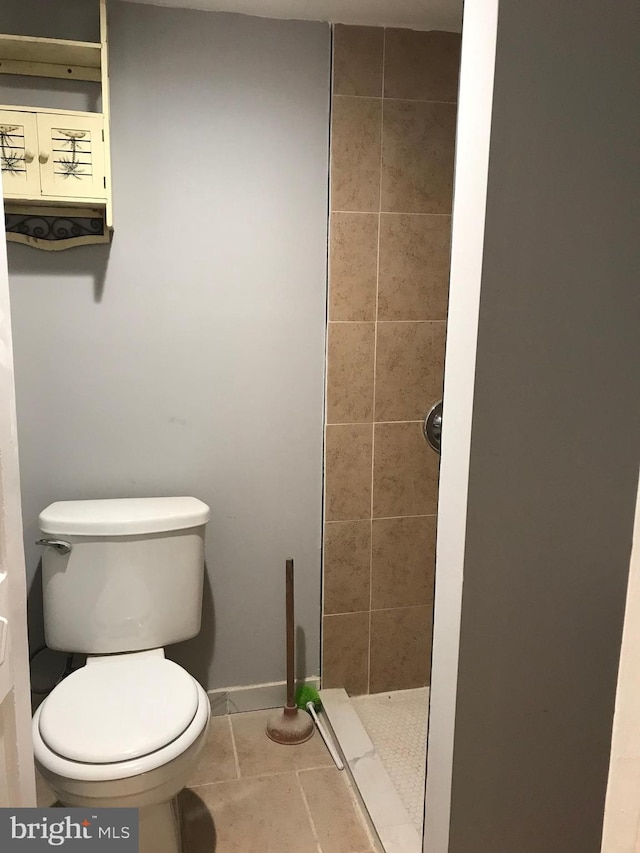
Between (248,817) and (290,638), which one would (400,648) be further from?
(248,817)

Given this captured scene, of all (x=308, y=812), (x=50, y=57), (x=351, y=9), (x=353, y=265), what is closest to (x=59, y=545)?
(x=308, y=812)

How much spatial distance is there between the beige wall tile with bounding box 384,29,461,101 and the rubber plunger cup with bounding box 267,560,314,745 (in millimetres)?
1528

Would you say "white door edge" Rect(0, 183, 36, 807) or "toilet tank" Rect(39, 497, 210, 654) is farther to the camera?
"toilet tank" Rect(39, 497, 210, 654)

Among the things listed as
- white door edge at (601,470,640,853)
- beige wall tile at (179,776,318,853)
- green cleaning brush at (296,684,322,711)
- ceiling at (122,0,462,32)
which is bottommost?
beige wall tile at (179,776,318,853)

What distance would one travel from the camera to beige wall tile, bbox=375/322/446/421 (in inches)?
86.5

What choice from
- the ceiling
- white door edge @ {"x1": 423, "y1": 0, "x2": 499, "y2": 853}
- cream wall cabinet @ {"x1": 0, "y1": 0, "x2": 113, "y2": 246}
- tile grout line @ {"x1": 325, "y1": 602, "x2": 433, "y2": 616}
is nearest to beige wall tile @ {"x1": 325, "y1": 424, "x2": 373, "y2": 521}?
tile grout line @ {"x1": 325, "y1": 602, "x2": 433, "y2": 616}

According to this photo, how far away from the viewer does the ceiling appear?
186 centimetres

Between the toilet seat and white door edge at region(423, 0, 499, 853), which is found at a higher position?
white door edge at region(423, 0, 499, 853)

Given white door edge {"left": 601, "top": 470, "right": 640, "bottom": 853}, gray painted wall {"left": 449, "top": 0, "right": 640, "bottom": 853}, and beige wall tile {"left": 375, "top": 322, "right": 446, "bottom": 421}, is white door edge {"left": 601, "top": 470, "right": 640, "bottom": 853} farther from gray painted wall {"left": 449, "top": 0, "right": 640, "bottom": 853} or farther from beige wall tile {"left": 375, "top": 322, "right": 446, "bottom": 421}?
beige wall tile {"left": 375, "top": 322, "right": 446, "bottom": 421}

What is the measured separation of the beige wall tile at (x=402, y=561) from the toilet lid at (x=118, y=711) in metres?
0.83

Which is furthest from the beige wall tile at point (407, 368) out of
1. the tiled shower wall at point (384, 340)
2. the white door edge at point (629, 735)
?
the white door edge at point (629, 735)

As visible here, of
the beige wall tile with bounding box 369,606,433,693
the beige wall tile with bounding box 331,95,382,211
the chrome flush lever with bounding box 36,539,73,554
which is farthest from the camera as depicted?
the beige wall tile with bounding box 369,606,433,693

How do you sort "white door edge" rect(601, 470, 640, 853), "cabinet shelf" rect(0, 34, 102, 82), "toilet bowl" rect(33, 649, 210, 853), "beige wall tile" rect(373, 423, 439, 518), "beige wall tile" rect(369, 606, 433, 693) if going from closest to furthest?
"white door edge" rect(601, 470, 640, 853) → "toilet bowl" rect(33, 649, 210, 853) → "cabinet shelf" rect(0, 34, 102, 82) → "beige wall tile" rect(373, 423, 439, 518) → "beige wall tile" rect(369, 606, 433, 693)

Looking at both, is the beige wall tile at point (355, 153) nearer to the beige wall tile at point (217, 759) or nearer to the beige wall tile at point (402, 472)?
the beige wall tile at point (402, 472)
